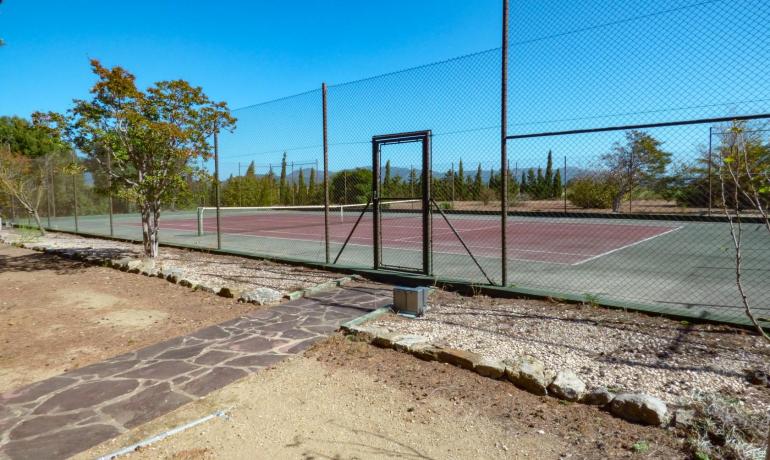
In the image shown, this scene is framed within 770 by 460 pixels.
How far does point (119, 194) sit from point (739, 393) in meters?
8.98

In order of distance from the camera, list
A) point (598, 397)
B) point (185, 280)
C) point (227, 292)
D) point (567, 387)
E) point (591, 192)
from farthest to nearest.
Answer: point (591, 192) → point (185, 280) → point (227, 292) → point (567, 387) → point (598, 397)

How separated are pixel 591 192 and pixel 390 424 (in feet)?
49.3

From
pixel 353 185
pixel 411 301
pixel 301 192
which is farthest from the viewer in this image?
pixel 301 192

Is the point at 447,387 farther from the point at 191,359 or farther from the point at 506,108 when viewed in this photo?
the point at 506,108

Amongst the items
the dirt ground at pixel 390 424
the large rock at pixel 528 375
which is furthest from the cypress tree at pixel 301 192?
the large rock at pixel 528 375

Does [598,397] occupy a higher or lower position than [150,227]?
lower

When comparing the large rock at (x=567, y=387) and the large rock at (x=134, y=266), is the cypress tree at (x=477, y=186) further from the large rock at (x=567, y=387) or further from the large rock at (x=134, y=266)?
the large rock at (x=567, y=387)

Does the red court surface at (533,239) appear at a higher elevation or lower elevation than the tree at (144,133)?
lower

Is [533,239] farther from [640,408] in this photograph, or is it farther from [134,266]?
[640,408]

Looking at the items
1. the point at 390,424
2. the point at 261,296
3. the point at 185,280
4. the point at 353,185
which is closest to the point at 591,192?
the point at 353,185

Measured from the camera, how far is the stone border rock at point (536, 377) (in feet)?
9.55

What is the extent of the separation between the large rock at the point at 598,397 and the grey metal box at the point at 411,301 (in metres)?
2.37

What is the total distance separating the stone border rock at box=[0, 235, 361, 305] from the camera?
6.23 metres

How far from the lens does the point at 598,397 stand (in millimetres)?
3133
